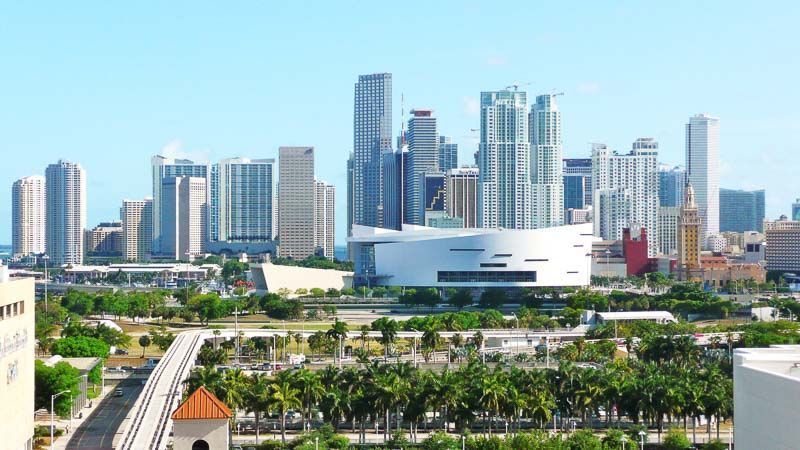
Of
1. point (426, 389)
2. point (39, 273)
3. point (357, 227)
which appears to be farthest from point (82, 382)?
point (39, 273)

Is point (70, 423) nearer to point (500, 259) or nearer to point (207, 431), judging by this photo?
point (207, 431)

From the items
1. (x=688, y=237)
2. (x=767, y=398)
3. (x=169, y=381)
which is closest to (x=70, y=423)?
(x=169, y=381)

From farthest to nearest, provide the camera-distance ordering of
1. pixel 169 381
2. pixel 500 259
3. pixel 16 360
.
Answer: pixel 500 259 → pixel 169 381 → pixel 16 360

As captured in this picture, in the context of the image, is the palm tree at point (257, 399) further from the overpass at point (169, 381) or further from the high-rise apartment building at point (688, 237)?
the high-rise apartment building at point (688, 237)

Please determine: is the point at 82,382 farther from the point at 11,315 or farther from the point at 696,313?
the point at 696,313

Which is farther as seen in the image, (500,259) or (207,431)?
(500,259)

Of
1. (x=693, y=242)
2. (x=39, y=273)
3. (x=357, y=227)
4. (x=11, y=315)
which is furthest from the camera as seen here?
(x=39, y=273)

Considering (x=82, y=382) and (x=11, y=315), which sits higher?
(x=11, y=315)
